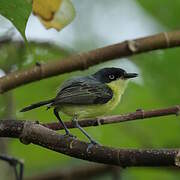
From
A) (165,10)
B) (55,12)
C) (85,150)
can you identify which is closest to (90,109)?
(55,12)

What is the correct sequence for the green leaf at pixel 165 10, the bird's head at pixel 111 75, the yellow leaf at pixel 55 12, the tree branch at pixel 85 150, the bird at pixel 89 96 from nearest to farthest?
the tree branch at pixel 85 150 → the yellow leaf at pixel 55 12 → the bird at pixel 89 96 → the bird's head at pixel 111 75 → the green leaf at pixel 165 10

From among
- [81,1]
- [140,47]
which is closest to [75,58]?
[140,47]

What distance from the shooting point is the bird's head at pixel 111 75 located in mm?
3176

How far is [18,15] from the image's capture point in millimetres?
1745

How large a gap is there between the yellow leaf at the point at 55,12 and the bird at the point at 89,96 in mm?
345

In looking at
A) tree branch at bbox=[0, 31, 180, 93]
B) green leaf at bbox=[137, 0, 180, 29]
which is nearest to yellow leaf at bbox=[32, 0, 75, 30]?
tree branch at bbox=[0, 31, 180, 93]

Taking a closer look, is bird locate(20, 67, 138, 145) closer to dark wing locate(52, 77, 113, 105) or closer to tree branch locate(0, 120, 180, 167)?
dark wing locate(52, 77, 113, 105)

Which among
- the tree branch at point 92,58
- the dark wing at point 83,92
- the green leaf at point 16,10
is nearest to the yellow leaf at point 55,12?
the tree branch at point 92,58

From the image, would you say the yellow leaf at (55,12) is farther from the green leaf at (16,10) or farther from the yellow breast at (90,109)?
the green leaf at (16,10)

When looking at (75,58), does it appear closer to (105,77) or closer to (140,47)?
(140,47)

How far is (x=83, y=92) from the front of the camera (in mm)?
2803

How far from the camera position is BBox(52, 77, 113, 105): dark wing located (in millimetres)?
2611

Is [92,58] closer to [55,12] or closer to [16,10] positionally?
[55,12]

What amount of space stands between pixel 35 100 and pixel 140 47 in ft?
3.71
